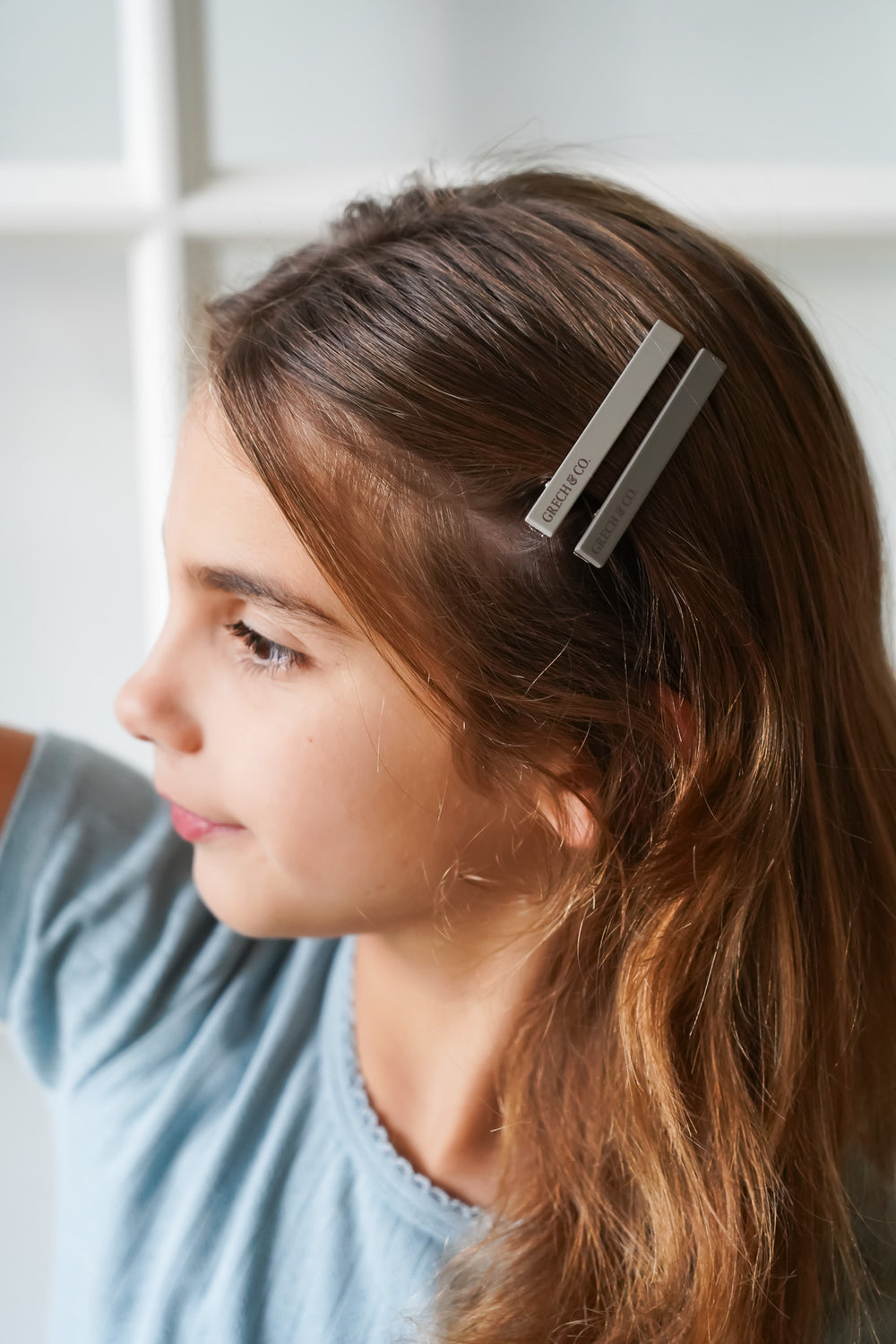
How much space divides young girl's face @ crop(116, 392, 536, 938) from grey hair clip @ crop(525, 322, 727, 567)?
14cm

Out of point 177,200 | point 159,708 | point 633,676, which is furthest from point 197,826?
point 177,200

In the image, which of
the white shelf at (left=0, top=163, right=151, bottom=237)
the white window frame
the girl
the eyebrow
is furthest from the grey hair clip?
the white shelf at (left=0, top=163, right=151, bottom=237)

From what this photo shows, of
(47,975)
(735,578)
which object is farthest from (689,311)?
(47,975)

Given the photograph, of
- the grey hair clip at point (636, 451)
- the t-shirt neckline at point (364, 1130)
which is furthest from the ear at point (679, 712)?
the t-shirt neckline at point (364, 1130)

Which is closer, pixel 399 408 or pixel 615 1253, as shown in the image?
pixel 399 408

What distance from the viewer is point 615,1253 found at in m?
0.70

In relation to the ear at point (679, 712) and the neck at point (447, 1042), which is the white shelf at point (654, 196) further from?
the neck at point (447, 1042)

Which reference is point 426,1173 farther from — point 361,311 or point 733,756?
point 361,311

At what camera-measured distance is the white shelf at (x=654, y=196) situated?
0.85 m

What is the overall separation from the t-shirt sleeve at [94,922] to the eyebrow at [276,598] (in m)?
0.28

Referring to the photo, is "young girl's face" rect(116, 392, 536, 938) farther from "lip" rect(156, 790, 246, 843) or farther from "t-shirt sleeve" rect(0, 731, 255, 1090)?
"t-shirt sleeve" rect(0, 731, 255, 1090)

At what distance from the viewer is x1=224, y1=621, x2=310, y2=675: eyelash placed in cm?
62

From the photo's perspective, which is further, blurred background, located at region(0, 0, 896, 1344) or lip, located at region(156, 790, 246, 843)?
blurred background, located at region(0, 0, 896, 1344)

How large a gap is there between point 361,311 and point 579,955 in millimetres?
434
